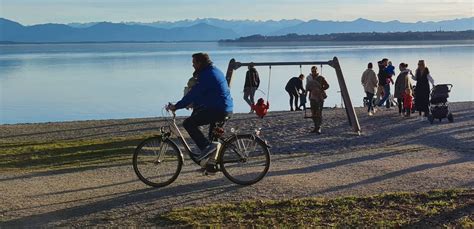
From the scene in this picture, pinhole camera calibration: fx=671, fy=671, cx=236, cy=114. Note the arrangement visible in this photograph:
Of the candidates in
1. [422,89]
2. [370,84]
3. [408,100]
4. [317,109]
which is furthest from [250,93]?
[317,109]

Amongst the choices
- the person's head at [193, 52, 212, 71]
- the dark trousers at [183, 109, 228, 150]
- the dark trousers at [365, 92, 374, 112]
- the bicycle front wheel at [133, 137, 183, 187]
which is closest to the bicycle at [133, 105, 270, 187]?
the bicycle front wheel at [133, 137, 183, 187]

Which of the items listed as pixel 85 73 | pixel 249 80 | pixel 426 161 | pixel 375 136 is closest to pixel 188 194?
pixel 426 161

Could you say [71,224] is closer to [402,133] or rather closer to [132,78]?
[402,133]

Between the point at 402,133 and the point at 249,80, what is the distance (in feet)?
23.8

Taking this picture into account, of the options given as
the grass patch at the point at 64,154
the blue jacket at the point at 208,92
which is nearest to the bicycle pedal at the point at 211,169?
the blue jacket at the point at 208,92

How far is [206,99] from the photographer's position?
792cm

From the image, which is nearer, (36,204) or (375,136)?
(36,204)

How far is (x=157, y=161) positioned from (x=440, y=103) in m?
9.84

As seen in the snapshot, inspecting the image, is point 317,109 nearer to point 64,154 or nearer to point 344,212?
point 64,154

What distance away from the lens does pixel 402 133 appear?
14.6 metres

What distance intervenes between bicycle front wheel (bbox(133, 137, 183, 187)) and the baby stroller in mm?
9296

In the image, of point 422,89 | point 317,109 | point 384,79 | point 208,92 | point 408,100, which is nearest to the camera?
point 208,92

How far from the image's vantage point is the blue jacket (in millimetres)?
7867

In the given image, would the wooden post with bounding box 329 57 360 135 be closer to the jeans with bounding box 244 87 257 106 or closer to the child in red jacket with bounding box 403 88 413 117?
the child in red jacket with bounding box 403 88 413 117
